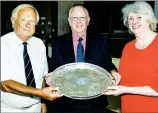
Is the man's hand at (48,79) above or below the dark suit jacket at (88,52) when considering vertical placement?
below

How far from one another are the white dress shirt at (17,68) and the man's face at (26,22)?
0.28 feet

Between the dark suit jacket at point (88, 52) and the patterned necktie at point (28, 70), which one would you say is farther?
the dark suit jacket at point (88, 52)

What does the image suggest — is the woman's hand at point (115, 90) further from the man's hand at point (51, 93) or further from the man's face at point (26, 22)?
the man's face at point (26, 22)

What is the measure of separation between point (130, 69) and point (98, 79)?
256 mm

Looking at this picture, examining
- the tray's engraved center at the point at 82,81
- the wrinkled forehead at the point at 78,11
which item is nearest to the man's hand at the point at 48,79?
the tray's engraved center at the point at 82,81

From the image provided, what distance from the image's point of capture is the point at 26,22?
1.94 m

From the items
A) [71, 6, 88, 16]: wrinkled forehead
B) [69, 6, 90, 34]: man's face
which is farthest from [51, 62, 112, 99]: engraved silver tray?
[71, 6, 88, 16]: wrinkled forehead

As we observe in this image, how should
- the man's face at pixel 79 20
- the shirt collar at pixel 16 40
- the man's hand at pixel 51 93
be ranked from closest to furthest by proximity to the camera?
1. the man's hand at pixel 51 93
2. the shirt collar at pixel 16 40
3. the man's face at pixel 79 20

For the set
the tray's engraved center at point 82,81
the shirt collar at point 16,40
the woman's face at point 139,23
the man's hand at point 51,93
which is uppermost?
the woman's face at point 139,23

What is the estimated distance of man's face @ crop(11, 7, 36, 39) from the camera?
1934 millimetres

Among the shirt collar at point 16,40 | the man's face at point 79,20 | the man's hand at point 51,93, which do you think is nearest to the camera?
the man's hand at point 51,93

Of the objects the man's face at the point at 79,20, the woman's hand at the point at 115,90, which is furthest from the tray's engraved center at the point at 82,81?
the man's face at the point at 79,20

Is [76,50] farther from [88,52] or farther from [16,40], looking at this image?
[16,40]

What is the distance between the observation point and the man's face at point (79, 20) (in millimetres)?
2277
